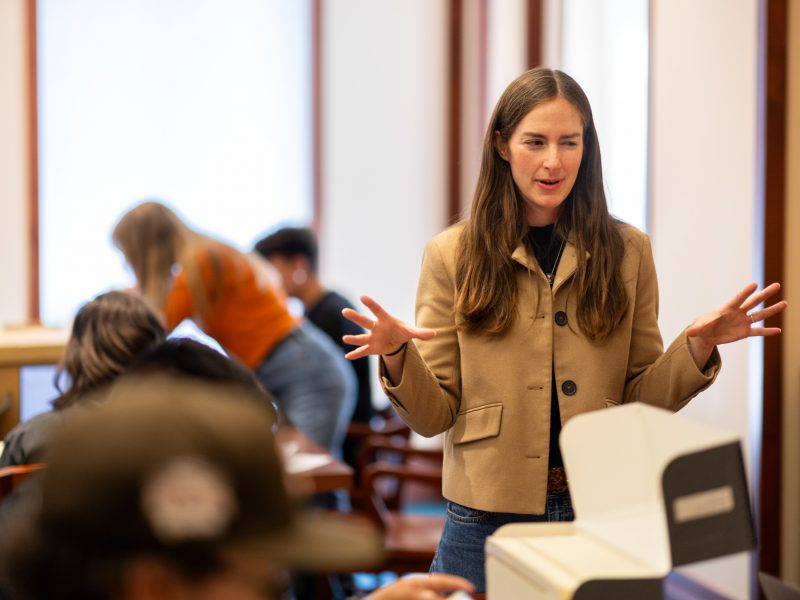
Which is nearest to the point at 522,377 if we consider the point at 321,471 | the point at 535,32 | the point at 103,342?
the point at 103,342

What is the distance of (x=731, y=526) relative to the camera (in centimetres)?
121

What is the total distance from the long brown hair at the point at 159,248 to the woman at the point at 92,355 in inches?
53.7

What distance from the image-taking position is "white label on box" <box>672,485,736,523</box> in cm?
118

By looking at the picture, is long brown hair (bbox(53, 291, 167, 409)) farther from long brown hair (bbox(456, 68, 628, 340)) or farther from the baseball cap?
the baseball cap

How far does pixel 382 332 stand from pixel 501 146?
469 millimetres

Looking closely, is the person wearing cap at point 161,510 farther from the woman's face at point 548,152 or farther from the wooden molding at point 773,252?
the wooden molding at point 773,252

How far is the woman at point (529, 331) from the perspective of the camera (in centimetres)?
195

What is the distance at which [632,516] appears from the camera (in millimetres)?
1259

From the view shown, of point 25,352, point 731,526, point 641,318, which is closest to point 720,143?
point 641,318

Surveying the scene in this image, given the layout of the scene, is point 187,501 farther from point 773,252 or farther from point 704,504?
point 773,252

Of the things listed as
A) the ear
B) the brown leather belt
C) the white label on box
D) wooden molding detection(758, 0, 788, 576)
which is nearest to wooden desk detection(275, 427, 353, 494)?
the brown leather belt

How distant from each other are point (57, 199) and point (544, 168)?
15.2 feet

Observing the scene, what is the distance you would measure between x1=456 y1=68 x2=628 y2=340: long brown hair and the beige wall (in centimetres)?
154

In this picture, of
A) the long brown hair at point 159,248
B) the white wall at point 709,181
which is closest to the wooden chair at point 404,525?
the long brown hair at point 159,248
